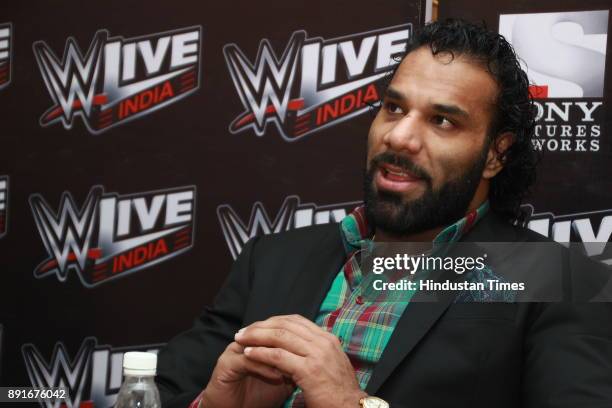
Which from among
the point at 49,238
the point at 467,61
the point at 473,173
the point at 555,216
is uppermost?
the point at 467,61

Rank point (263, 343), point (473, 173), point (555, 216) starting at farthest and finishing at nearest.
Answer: point (555, 216) < point (473, 173) < point (263, 343)

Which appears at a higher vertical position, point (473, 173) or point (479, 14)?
point (479, 14)

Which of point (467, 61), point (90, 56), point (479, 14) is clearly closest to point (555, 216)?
point (479, 14)

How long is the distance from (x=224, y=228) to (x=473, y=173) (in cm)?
115

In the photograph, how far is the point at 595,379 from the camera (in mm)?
1472

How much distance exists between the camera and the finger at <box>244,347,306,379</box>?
1354mm

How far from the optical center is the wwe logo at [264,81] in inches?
107

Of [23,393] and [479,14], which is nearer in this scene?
[479,14]

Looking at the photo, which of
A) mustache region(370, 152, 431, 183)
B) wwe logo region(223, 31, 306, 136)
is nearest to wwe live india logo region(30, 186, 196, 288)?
wwe logo region(223, 31, 306, 136)

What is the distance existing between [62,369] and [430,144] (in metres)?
1.79

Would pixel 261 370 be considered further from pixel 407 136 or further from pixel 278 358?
pixel 407 136

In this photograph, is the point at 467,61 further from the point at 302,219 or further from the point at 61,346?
the point at 61,346

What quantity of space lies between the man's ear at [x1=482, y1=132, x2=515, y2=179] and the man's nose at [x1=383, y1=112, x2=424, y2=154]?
0.25 m

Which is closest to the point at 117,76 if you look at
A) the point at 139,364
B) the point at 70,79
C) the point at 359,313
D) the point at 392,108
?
the point at 70,79
